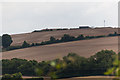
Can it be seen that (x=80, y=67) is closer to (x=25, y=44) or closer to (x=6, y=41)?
(x=25, y=44)

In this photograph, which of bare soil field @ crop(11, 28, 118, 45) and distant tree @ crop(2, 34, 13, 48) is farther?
distant tree @ crop(2, 34, 13, 48)

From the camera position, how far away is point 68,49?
11206cm

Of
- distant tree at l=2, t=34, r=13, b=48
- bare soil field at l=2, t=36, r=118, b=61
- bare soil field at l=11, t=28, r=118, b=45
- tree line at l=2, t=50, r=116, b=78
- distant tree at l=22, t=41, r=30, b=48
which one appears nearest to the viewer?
tree line at l=2, t=50, r=116, b=78

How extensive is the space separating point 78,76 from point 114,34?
187 ft

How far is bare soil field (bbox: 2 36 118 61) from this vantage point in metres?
106

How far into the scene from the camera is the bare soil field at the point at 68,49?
346 ft

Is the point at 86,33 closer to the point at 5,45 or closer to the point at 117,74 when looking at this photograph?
the point at 5,45

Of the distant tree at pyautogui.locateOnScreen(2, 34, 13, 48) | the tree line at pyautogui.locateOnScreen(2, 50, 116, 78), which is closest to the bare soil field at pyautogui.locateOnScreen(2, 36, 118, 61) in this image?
the tree line at pyautogui.locateOnScreen(2, 50, 116, 78)

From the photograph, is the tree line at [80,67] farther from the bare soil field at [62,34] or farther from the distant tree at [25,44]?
the bare soil field at [62,34]

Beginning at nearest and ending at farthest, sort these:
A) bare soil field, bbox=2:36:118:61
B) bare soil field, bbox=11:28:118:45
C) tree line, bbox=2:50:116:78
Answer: tree line, bbox=2:50:116:78, bare soil field, bbox=2:36:118:61, bare soil field, bbox=11:28:118:45

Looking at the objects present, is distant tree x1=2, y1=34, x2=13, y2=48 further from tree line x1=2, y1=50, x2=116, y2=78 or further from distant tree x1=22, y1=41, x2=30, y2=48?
tree line x1=2, y1=50, x2=116, y2=78

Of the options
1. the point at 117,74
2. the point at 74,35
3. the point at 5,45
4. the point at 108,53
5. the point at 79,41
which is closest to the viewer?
the point at 117,74

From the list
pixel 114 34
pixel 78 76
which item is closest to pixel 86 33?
pixel 114 34

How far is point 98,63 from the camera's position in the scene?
280 ft
